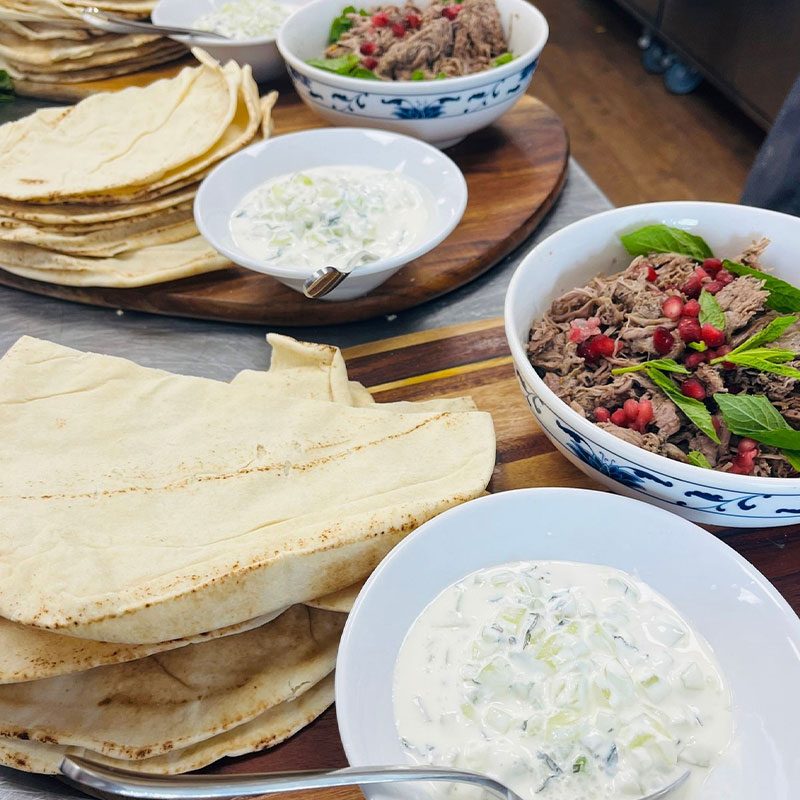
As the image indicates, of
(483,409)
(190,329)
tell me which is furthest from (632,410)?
(190,329)

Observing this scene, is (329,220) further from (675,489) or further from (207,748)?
(207,748)

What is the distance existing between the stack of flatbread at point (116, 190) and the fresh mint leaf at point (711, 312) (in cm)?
119

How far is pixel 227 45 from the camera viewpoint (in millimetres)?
2742

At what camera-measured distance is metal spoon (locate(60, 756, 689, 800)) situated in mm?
938

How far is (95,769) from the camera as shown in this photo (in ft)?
3.14

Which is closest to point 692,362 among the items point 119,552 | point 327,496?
point 327,496

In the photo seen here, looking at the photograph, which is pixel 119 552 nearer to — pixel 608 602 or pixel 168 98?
pixel 608 602

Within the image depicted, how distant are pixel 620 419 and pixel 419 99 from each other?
50.6 inches

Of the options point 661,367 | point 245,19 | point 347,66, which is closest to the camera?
point 661,367

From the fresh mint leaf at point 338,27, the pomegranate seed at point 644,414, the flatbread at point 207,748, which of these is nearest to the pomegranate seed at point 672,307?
the pomegranate seed at point 644,414

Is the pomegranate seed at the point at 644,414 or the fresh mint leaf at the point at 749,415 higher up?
the fresh mint leaf at the point at 749,415

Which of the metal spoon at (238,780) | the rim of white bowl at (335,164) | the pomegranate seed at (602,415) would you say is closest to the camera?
the metal spoon at (238,780)

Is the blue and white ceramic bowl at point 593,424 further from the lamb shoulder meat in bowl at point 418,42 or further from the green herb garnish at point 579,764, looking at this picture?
the lamb shoulder meat in bowl at point 418,42

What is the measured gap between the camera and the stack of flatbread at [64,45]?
2.84 meters
